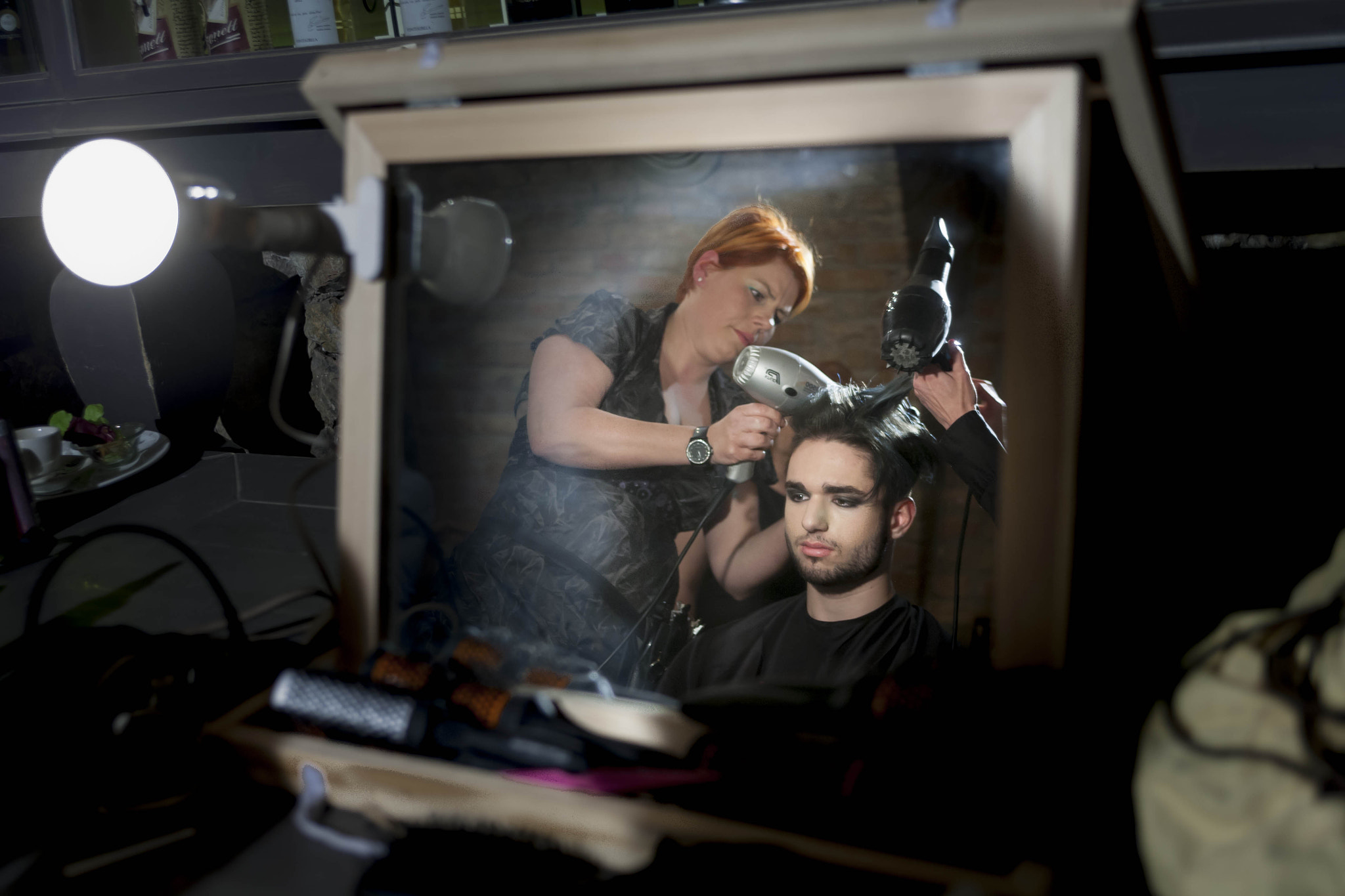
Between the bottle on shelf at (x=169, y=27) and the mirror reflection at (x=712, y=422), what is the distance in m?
0.74

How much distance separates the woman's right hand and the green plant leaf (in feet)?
2.34

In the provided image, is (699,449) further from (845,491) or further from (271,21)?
(271,21)

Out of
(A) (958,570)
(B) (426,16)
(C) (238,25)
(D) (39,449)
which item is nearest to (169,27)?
(C) (238,25)

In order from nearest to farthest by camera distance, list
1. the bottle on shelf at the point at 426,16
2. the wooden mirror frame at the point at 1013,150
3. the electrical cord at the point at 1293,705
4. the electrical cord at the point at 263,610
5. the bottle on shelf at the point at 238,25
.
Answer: the electrical cord at the point at 1293,705 < the wooden mirror frame at the point at 1013,150 < the electrical cord at the point at 263,610 < the bottle on shelf at the point at 426,16 < the bottle on shelf at the point at 238,25

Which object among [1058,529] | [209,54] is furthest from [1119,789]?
[209,54]

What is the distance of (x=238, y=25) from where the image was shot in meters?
1.05

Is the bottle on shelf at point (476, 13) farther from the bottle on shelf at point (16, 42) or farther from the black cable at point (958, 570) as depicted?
the black cable at point (958, 570)

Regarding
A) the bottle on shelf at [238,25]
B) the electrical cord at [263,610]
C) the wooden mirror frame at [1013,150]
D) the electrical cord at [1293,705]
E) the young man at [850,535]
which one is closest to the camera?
the electrical cord at [1293,705]

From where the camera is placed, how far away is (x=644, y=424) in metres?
0.65

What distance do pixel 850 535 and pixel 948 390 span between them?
133 millimetres

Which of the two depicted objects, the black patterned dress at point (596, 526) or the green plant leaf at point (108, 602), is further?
the green plant leaf at point (108, 602)

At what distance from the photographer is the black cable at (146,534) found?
0.63m

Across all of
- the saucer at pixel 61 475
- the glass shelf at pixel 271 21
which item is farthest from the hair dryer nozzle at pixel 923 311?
the saucer at pixel 61 475

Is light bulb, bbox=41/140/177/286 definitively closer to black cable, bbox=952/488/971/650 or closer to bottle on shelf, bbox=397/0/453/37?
bottle on shelf, bbox=397/0/453/37
